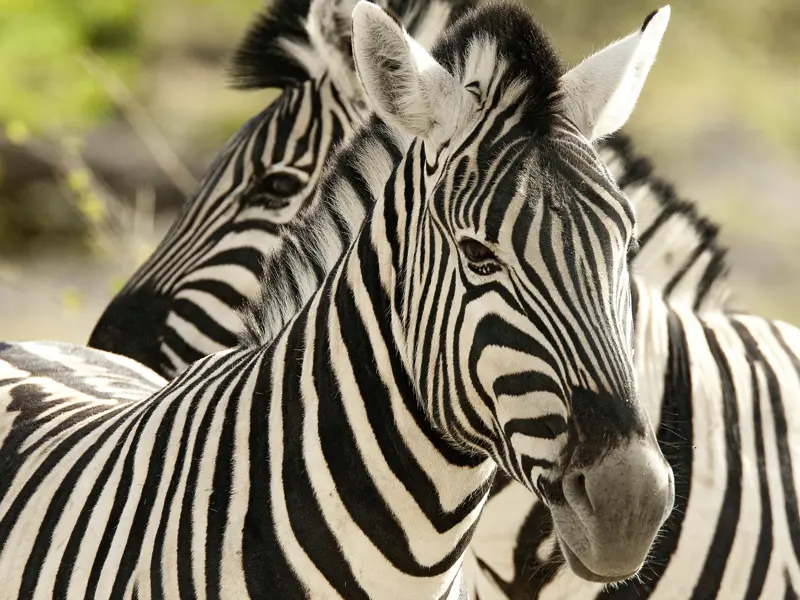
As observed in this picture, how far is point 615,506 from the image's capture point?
7.27ft

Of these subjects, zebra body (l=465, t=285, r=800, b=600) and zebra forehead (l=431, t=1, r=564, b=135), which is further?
zebra body (l=465, t=285, r=800, b=600)

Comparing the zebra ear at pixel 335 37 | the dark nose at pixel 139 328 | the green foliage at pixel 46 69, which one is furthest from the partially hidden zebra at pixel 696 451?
the green foliage at pixel 46 69

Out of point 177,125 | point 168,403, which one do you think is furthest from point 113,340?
point 177,125

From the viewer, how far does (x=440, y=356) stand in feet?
8.21

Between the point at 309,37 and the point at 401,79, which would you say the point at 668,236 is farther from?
the point at 309,37

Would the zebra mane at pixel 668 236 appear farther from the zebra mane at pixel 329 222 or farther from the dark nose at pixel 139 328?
the dark nose at pixel 139 328

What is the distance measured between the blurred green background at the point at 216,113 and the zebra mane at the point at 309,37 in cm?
1159

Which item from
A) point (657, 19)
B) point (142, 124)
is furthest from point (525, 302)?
point (142, 124)

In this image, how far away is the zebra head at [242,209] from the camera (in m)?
4.73

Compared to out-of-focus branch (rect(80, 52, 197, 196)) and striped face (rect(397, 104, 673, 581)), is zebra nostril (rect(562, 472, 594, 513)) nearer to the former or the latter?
striped face (rect(397, 104, 673, 581))

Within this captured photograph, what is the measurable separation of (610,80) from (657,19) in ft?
0.99

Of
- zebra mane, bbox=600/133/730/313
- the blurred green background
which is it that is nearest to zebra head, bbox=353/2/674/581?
zebra mane, bbox=600/133/730/313

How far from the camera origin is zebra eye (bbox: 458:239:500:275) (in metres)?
2.42

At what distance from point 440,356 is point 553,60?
78 cm
